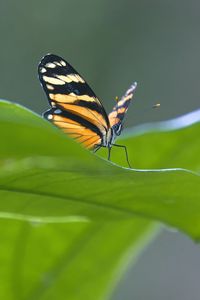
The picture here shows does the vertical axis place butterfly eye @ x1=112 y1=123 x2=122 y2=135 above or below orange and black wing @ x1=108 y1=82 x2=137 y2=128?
below

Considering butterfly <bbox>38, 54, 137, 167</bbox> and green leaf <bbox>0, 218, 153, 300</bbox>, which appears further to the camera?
butterfly <bbox>38, 54, 137, 167</bbox>

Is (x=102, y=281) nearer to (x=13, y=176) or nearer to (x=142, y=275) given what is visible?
(x=13, y=176)

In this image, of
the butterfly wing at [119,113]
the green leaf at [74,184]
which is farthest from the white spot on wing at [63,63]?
the green leaf at [74,184]

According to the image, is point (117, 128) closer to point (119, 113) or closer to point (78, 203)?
point (119, 113)

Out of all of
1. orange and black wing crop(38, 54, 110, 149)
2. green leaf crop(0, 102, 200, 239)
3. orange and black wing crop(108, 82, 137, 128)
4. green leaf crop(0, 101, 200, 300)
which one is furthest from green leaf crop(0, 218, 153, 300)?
orange and black wing crop(108, 82, 137, 128)

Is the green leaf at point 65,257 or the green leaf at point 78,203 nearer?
the green leaf at point 78,203

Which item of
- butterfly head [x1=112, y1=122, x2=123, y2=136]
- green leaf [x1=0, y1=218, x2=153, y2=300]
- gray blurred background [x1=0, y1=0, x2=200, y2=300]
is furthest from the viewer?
gray blurred background [x1=0, y1=0, x2=200, y2=300]

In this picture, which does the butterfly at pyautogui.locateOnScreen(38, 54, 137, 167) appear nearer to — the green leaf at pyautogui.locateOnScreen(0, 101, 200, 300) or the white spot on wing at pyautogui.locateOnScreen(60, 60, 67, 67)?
the white spot on wing at pyautogui.locateOnScreen(60, 60, 67, 67)

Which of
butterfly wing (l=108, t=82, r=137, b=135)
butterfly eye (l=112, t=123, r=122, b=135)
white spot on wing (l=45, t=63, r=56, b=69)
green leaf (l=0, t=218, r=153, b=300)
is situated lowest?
green leaf (l=0, t=218, r=153, b=300)

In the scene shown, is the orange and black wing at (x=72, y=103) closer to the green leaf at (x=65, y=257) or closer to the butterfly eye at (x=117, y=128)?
the butterfly eye at (x=117, y=128)
